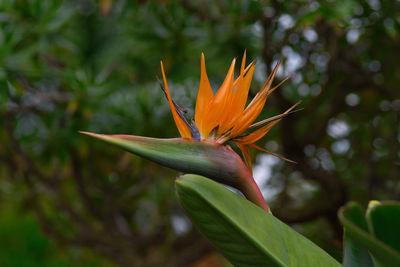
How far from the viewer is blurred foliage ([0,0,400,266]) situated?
3.70ft

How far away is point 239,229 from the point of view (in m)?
0.34

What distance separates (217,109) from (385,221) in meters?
0.17

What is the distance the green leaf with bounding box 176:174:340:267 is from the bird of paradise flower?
0.02 metres

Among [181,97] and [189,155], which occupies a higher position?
[189,155]

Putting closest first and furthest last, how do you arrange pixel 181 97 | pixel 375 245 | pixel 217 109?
pixel 375 245 < pixel 217 109 < pixel 181 97

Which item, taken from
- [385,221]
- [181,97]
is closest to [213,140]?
[385,221]

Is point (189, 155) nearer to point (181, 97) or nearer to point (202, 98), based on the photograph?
point (202, 98)

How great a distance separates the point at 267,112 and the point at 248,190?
2.73 feet

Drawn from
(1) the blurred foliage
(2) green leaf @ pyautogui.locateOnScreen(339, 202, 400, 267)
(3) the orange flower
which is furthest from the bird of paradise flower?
(1) the blurred foliage

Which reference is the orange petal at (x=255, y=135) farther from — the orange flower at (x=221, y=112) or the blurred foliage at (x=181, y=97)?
the blurred foliage at (x=181, y=97)

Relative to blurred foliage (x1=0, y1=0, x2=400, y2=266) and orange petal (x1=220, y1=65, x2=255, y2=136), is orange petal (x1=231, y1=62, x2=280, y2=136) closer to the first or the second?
orange petal (x1=220, y1=65, x2=255, y2=136)

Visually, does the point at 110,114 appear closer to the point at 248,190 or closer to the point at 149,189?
the point at 149,189

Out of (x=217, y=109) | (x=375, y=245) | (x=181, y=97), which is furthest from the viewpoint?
(x=181, y=97)

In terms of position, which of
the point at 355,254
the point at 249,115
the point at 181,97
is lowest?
the point at 181,97
